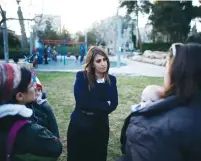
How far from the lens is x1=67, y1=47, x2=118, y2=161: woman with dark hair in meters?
2.53

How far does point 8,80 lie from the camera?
1504mm

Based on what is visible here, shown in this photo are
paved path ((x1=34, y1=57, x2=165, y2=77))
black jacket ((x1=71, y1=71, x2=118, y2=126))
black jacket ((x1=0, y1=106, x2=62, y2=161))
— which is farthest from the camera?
paved path ((x1=34, y1=57, x2=165, y2=77))

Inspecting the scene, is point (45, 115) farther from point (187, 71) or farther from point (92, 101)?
point (187, 71)

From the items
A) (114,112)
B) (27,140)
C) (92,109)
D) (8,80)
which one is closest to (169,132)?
(27,140)

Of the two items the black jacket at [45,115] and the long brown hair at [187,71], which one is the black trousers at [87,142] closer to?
the black jacket at [45,115]

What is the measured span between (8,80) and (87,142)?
1.29 m

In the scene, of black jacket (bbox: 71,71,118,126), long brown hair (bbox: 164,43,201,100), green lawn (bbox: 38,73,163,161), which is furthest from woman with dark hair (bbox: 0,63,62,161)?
green lawn (bbox: 38,73,163,161)

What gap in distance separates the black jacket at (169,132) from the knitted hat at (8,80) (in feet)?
2.41

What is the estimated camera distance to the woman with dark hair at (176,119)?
1.27 meters

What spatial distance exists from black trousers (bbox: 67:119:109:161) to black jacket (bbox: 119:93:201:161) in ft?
3.84

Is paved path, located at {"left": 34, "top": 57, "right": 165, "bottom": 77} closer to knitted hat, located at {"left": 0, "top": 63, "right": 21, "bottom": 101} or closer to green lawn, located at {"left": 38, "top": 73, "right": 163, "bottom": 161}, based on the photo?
green lawn, located at {"left": 38, "top": 73, "right": 163, "bottom": 161}

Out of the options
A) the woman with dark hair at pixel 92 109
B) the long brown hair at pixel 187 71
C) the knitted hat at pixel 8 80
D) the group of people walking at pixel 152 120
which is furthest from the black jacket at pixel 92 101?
the long brown hair at pixel 187 71

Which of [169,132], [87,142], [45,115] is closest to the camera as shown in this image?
[169,132]

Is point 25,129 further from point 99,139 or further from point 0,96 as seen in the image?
point 99,139
